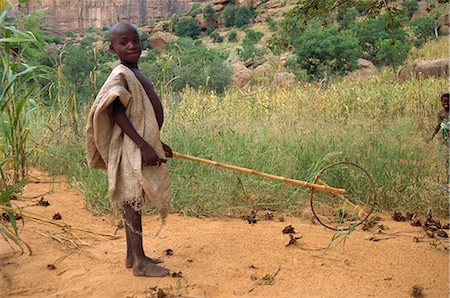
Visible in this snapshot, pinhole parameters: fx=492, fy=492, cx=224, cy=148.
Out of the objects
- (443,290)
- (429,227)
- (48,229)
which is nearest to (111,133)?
(48,229)

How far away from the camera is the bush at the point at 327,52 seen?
19156mm

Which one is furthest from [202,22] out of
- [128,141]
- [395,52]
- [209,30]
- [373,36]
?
[128,141]

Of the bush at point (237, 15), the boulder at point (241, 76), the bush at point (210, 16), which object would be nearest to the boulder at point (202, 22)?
the bush at point (210, 16)

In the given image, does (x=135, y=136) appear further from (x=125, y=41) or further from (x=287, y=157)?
(x=287, y=157)

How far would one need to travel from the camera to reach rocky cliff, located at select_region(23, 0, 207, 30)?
237ft

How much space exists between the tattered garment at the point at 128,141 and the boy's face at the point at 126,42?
0.07 metres

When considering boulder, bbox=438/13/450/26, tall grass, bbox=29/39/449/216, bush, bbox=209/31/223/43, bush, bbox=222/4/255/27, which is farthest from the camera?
bush, bbox=222/4/255/27

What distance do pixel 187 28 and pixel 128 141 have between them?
154ft

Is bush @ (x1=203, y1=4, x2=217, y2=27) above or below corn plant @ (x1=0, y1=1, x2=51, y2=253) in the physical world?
below

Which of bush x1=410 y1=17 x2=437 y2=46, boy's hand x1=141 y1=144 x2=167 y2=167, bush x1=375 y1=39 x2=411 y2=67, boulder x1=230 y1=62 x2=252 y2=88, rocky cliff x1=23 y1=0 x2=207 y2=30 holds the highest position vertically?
boy's hand x1=141 y1=144 x2=167 y2=167

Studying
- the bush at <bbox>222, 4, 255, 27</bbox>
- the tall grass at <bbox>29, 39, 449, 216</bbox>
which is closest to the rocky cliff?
the bush at <bbox>222, 4, 255, 27</bbox>

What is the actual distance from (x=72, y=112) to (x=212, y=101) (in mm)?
2362

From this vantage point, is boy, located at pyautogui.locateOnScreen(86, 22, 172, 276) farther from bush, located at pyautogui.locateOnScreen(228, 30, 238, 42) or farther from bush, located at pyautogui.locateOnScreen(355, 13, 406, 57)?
bush, located at pyautogui.locateOnScreen(228, 30, 238, 42)

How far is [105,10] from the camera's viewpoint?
73812 mm
